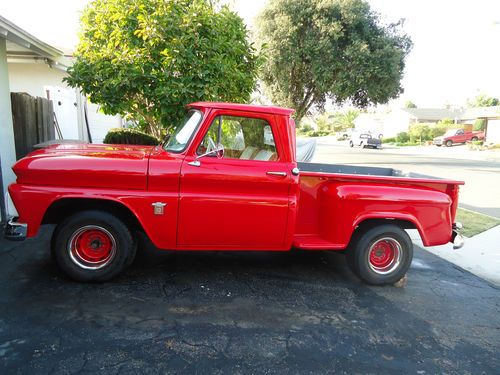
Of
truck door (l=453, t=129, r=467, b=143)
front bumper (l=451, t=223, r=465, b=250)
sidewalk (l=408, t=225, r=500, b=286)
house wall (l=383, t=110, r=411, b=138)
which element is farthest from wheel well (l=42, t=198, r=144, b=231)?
house wall (l=383, t=110, r=411, b=138)

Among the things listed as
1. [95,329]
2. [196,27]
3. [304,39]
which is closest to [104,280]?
[95,329]

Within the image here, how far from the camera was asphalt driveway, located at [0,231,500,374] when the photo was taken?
295 cm

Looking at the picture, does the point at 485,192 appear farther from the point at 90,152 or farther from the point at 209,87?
the point at 90,152

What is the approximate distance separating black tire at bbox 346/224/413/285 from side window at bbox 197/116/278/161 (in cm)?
152

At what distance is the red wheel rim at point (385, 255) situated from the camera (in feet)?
15.0

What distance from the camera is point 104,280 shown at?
4.12 m

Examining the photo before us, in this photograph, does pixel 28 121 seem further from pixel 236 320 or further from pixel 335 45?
pixel 335 45

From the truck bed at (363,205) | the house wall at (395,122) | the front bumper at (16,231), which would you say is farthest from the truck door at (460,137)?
the front bumper at (16,231)

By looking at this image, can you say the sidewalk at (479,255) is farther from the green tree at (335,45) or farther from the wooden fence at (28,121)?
the green tree at (335,45)

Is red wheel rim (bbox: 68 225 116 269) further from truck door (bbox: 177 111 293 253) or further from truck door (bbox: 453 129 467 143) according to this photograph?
truck door (bbox: 453 129 467 143)

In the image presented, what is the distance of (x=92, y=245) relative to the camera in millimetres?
4078

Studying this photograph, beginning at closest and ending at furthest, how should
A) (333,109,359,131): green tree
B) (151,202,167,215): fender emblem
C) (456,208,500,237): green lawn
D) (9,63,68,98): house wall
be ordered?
(151,202,167,215): fender emblem
(456,208,500,237): green lawn
(9,63,68,98): house wall
(333,109,359,131): green tree

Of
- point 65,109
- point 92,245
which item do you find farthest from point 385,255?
point 65,109

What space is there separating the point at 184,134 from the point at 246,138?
72 cm
